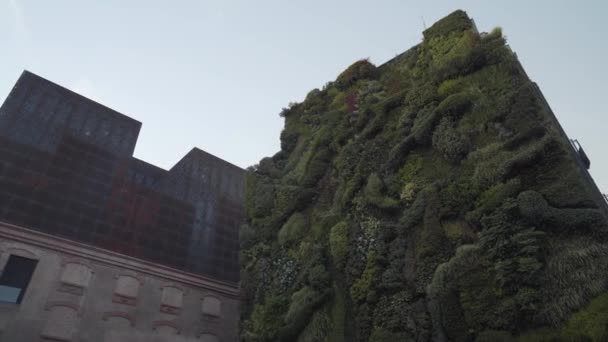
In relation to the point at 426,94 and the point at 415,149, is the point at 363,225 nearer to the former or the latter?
the point at 415,149

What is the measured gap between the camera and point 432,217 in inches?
472

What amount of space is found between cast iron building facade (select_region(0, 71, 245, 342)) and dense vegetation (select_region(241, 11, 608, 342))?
20.2 feet

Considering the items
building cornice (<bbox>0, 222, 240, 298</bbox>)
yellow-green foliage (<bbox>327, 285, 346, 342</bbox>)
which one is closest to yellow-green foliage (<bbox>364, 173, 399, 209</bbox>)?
yellow-green foliage (<bbox>327, 285, 346, 342</bbox>)

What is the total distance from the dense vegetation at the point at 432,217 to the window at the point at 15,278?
365 inches

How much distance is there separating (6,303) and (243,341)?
984 cm

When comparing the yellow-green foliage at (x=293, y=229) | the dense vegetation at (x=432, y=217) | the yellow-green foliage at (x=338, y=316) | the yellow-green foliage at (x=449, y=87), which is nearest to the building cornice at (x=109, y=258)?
the dense vegetation at (x=432, y=217)

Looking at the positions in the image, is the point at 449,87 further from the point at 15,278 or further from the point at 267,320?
the point at 15,278

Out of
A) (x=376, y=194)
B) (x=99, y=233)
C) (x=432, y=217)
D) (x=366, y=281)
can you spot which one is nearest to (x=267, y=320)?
(x=366, y=281)

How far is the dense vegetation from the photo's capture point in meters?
9.28

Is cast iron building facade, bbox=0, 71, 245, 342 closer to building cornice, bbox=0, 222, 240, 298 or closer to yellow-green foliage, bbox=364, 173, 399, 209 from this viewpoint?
building cornice, bbox=0, 222, 240, 298

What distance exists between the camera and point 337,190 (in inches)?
643

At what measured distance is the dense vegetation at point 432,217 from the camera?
30.5 feet

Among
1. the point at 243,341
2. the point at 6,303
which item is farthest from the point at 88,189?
the point at 243,341

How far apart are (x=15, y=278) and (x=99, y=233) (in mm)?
3982
